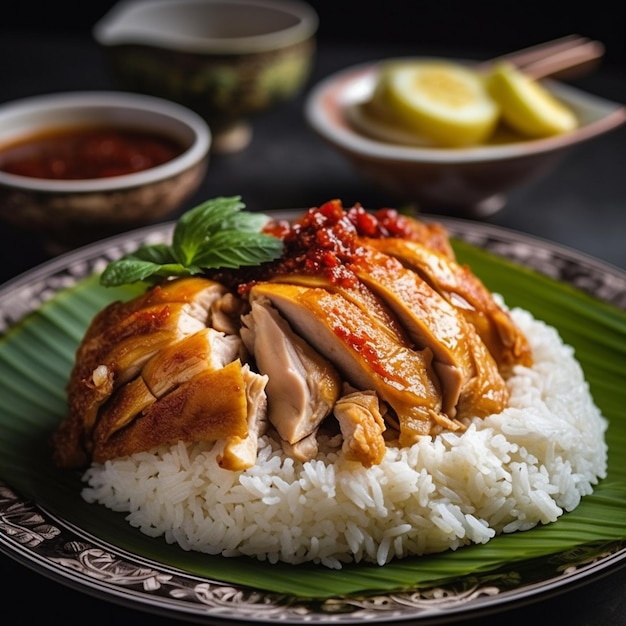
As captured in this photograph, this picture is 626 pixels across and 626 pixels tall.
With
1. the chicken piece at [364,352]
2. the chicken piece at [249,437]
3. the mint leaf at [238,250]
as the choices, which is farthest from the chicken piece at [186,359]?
the mint leaf at [238,250]

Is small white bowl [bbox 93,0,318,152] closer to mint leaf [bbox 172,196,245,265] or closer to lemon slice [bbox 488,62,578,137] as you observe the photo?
lemon slice [bbox 488,62,578,137]

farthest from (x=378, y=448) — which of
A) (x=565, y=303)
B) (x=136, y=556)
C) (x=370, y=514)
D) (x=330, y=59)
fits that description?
(x=330, y=59)

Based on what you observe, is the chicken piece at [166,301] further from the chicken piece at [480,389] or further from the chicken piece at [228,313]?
the chicken piece at [480,389]

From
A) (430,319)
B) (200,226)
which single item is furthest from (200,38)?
(430,319)

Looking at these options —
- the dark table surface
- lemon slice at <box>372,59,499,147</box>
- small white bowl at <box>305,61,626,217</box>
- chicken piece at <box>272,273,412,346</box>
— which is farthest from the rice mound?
lemon slice at <box>372,59,499,147</box>

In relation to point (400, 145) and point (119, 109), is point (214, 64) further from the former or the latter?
point (400, 145)

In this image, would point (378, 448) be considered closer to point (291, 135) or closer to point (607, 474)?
point (607, 474)
